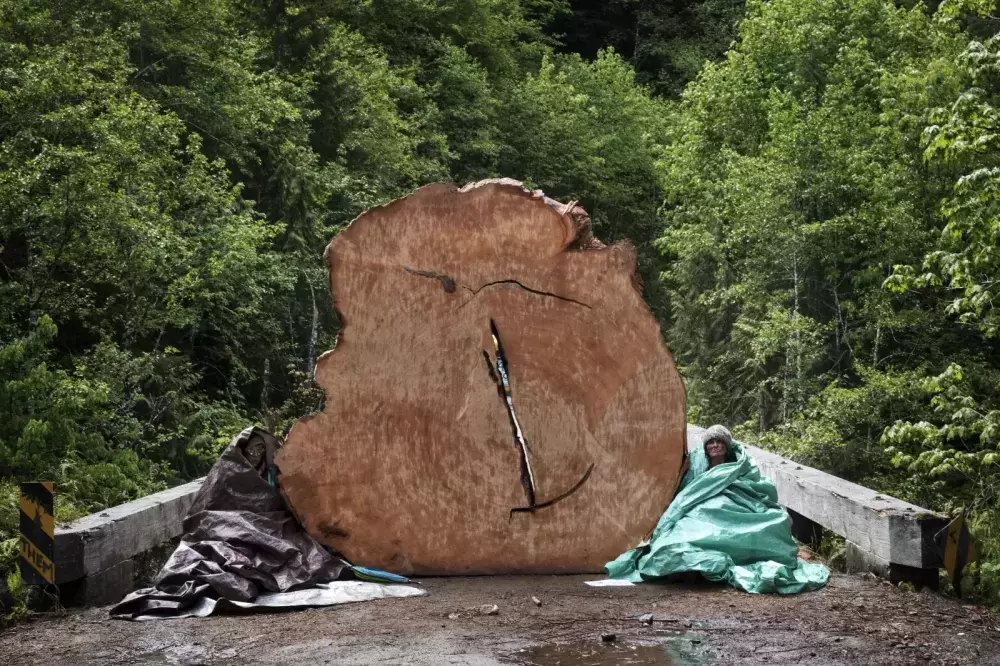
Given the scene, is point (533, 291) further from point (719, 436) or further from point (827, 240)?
point (827, 240)


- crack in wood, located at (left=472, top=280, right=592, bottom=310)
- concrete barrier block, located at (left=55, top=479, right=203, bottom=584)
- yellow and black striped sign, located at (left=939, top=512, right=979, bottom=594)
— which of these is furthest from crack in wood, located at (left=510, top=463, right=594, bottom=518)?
concrete barrier block, located at (left=55, top=479, right=203, bottom=584)

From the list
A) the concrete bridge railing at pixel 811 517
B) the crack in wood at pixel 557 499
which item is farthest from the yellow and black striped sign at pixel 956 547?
the crack in wood at pixel 557 499

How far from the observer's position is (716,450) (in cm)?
562

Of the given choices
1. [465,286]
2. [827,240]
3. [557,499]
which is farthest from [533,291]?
[827,240]

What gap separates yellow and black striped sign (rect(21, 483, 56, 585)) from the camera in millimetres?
4719

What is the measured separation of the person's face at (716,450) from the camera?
562cm

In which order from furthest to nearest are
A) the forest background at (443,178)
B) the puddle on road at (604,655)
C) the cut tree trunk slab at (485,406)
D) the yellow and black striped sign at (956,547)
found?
the forest background at (443,178), the cut tree trunk slab at (485,406), the yellow and black striped sign at (956,547), the puddle on road at (604,655)

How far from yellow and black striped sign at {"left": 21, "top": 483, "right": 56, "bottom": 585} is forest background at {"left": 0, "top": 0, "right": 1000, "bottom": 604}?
47cm

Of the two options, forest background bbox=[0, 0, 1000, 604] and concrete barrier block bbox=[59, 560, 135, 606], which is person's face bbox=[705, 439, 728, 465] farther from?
concrete barrier block bbox=[59, 560, 135, 606]

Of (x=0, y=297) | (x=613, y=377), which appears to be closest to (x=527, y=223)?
(x=613, y=377)

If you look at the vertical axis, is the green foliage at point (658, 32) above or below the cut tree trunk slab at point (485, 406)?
above

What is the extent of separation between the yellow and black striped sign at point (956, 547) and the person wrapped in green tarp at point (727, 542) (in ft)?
1.81

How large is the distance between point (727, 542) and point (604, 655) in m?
1.43

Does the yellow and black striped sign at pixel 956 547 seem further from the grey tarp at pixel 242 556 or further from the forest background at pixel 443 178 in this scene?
the grey tarp at pixel 242 556
